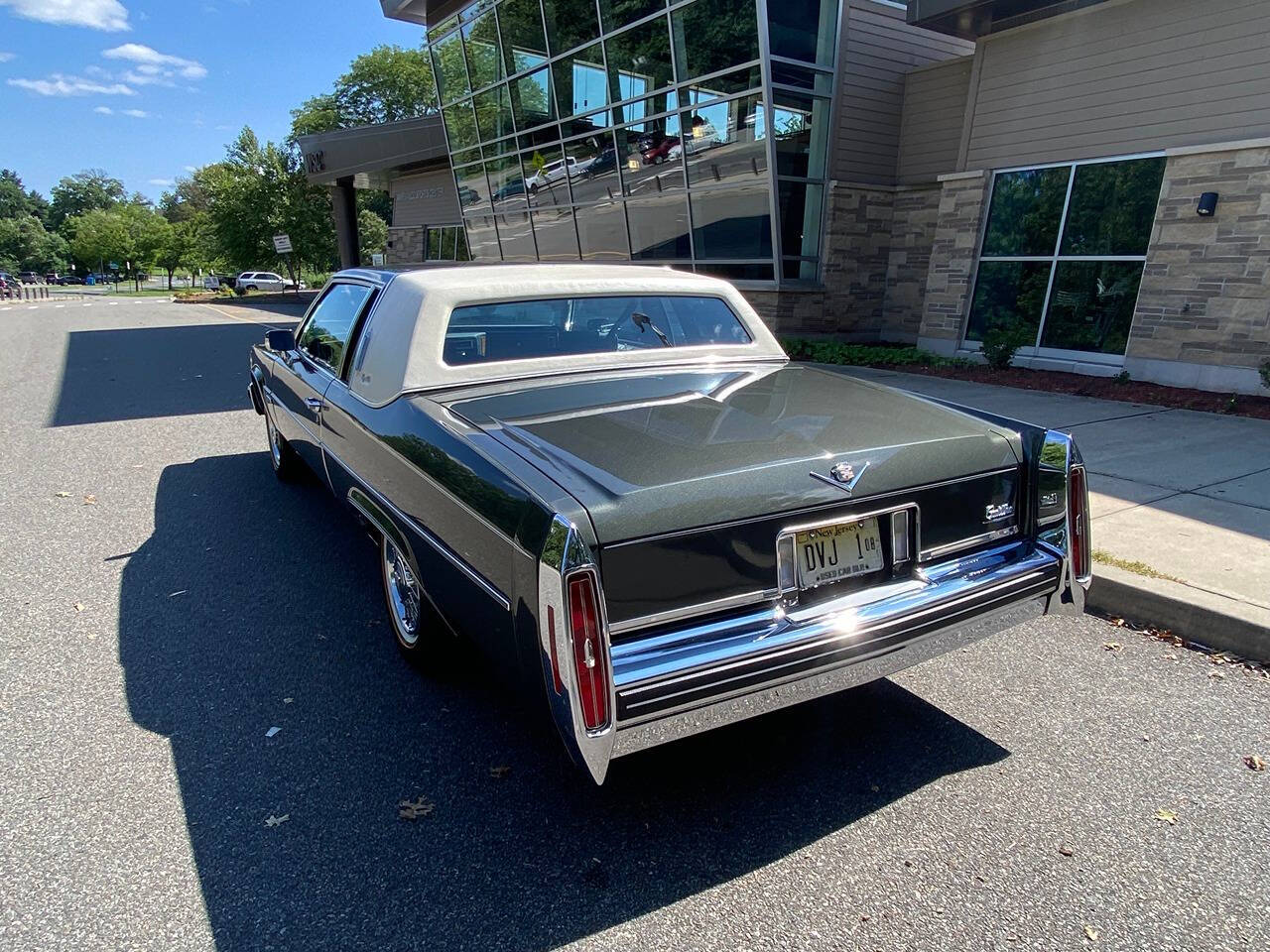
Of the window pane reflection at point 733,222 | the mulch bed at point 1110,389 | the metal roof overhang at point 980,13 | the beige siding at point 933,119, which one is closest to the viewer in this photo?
the mulch bed at point 1110,389

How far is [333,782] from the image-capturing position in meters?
2.56

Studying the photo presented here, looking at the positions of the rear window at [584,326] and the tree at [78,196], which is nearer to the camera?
the rear window at [584,326]

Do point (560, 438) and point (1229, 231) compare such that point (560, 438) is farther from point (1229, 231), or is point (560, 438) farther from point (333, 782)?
point (1229, 231)

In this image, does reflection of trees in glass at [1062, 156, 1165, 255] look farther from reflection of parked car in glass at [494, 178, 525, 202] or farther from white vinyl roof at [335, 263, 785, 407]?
reflection of parked car in glass at [494, 178, 525, 202]

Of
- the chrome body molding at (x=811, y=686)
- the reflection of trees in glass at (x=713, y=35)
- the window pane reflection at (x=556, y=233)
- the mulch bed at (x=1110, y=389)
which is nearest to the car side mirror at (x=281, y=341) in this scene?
the chrome body molding at (x=811, y=686)

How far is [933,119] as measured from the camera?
12773mm

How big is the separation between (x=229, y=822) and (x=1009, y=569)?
8.68 ft

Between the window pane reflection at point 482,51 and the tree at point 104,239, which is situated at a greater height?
the window pane reflection at point 482,51

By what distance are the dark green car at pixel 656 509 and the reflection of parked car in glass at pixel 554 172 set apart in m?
14.5

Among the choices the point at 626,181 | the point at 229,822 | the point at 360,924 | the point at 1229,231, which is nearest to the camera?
the point at 360,924

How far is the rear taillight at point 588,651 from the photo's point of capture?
1945 mm

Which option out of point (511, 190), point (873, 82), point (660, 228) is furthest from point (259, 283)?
point (873, 82)

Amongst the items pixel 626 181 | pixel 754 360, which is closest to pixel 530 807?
pixel 754 360

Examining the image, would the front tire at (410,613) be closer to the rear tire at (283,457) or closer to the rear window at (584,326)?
the rear window at (584,326)
